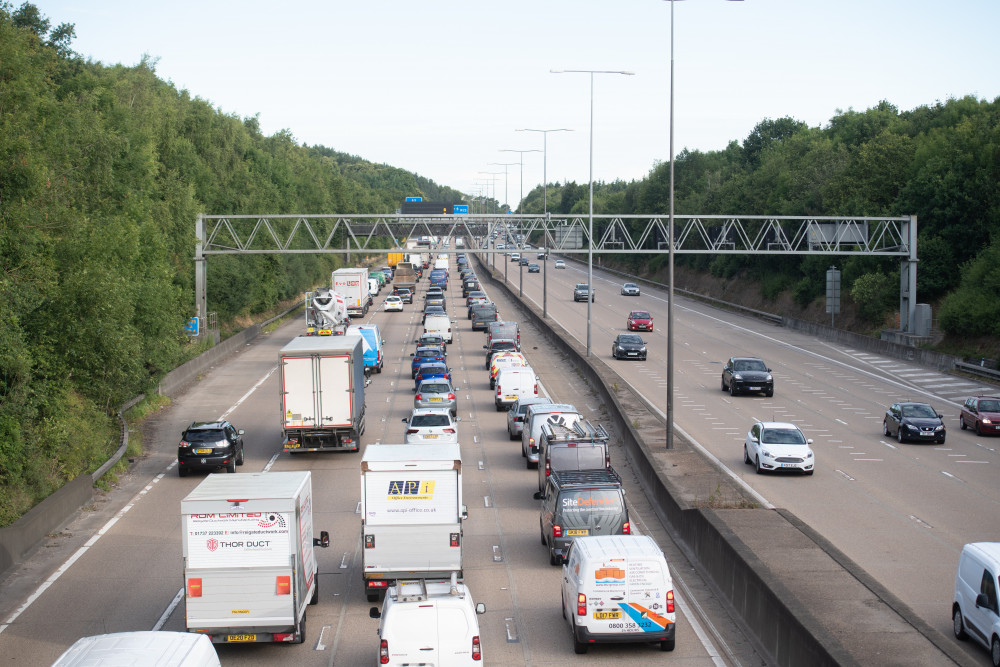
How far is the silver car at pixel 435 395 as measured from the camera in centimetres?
3744

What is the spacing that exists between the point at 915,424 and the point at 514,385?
13867 millimetres

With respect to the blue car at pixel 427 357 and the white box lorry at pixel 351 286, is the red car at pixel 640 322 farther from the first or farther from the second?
the blue car at pixel 427 357

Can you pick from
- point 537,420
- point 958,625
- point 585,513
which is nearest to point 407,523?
point 585,513

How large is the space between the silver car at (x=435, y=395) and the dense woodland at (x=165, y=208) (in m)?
9.34

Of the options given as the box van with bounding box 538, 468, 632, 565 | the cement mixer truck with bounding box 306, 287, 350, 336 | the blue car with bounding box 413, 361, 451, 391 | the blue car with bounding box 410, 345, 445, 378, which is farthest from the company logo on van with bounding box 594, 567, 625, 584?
the cement mixer truck with bounding box 306, 287, 350, 336

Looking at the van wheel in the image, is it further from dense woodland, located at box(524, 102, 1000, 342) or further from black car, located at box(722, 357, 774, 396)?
dense woodland, located at box(524, 102, 1000, 342)

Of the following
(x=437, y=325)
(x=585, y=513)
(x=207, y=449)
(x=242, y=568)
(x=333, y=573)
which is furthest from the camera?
(x=437, y=325)

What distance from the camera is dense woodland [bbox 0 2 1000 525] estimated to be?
26.4 meters

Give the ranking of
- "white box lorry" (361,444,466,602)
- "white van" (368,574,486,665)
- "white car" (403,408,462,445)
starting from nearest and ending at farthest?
"white van" (368,574,486,665) → "white box lorry" (361,444,466,602) → "white car" (403,408,462,445)

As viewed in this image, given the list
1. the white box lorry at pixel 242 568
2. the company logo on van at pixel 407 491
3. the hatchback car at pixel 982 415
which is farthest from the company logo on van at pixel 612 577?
the hatchback car at pixel 982 415

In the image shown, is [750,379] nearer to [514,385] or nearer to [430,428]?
[514,385]

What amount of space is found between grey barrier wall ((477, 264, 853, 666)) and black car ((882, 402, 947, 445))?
9.78m

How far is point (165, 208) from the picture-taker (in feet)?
189

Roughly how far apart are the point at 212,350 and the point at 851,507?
3677 cm
